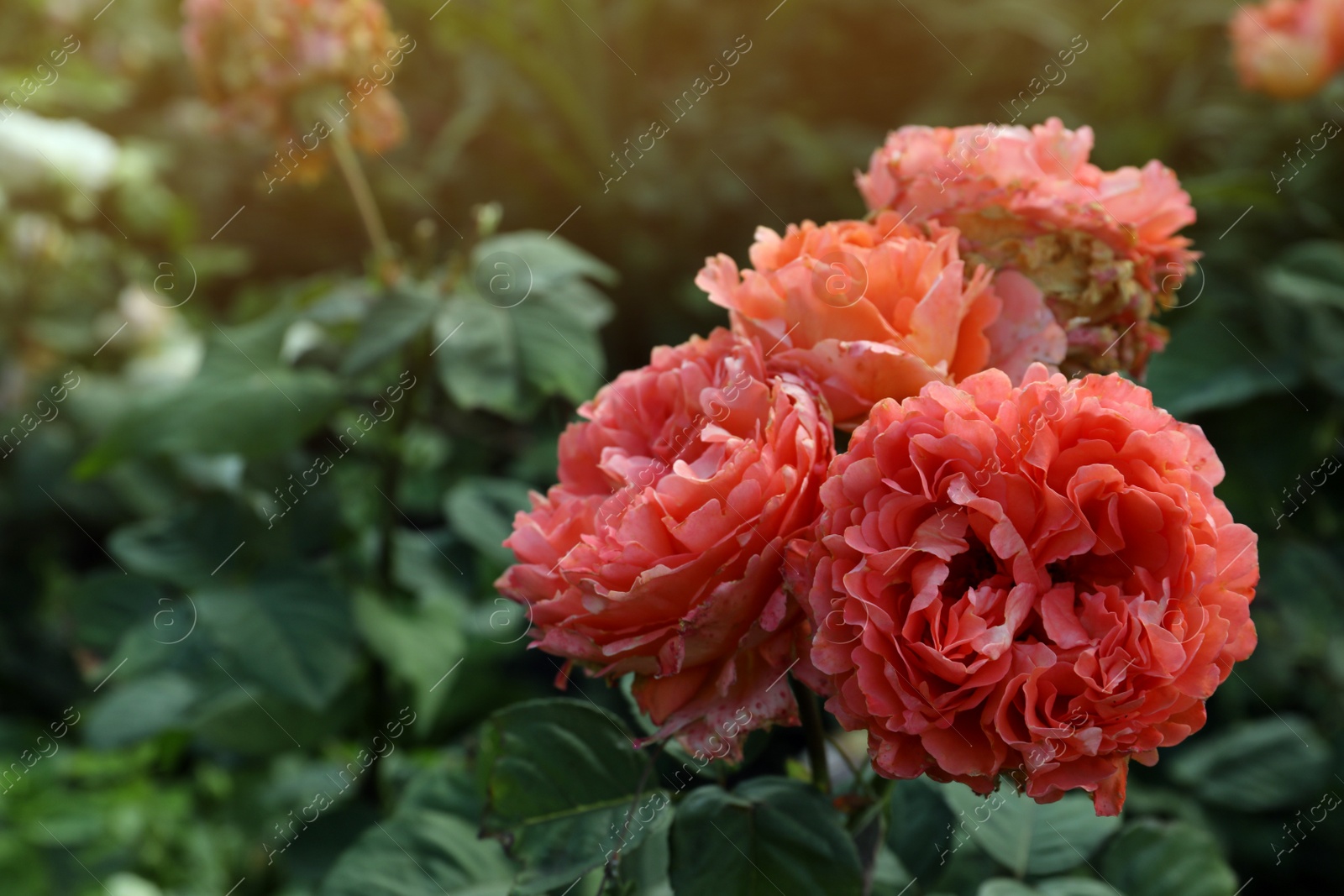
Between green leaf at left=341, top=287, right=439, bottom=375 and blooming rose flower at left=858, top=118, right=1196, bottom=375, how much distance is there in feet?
1.47

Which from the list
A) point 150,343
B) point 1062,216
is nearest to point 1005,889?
point 1062,216

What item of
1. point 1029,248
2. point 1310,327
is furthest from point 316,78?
point 1310,327

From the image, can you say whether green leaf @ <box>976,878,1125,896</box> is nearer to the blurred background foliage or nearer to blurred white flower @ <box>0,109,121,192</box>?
the blurred background foliage

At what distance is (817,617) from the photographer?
415 millimetres

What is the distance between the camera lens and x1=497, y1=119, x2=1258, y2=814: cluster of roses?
40cm

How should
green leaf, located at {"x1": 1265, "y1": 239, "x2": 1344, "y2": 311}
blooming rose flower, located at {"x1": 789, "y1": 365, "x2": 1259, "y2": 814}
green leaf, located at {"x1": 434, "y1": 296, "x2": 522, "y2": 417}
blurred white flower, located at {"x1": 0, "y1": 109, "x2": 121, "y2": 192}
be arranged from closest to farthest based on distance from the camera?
blooming rose flower, located at {"x1": 789, "y1": 365, "x2": 1259, "y2": 814}, green leaf, located at {"x1": 434, "y1": 296, "x2": 522, "y2": 417}, green leaf, located at {"x1": 1265, "y1": 239, "x2": 1344, "y2": 311}, blurred white flower, located at {"x1": 0, "y1": 109, "x2": 121, "y2": 192}

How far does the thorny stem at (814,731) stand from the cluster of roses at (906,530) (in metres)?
0.06

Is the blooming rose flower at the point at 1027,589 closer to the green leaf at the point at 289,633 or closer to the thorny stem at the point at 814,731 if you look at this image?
the thorny stem at the point at 814,731

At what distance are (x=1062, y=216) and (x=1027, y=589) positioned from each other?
212mm

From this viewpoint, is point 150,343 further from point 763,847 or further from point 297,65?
point 763,847

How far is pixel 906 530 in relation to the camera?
0.42m

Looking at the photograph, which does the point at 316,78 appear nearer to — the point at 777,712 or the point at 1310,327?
the point at 777,712

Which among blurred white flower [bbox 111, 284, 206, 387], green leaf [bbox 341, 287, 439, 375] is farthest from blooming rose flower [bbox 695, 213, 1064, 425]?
blurred white flower [bbox 111, 284, 206, 387]

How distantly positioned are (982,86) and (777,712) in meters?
2.30
